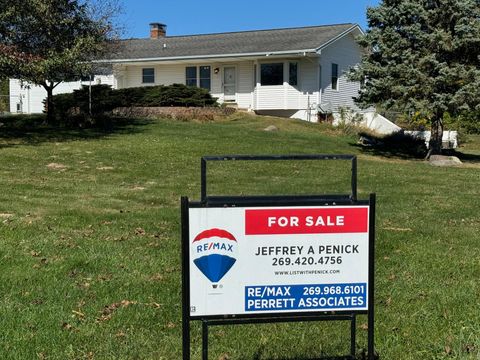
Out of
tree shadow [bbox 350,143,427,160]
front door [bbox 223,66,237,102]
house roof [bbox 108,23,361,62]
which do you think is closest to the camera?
tree shadow [bbox 350,143,427,160]

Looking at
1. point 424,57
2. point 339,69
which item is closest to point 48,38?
point 424,57

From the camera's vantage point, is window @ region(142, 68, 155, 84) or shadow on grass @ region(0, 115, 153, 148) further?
window @ region(142, 68, 155, 84)

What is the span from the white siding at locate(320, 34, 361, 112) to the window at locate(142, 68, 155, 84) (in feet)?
31.5

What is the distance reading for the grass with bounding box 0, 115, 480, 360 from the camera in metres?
4.05

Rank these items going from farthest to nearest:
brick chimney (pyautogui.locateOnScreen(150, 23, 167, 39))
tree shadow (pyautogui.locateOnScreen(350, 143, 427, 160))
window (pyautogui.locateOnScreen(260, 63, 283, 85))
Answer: brick chimney (pyautogui.locateOnScreen(150, 23, 167, 39)), window (pyautogui.locateOnScreen(260, 63, 283, 85)), tree shadow (pyautogui.locateOnScreen(350, 143, 427, 160))

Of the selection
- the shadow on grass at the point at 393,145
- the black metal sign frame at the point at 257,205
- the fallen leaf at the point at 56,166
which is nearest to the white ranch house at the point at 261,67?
the shadow on grass at the point at 393,145

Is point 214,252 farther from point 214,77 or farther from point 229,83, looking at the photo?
point 214,77

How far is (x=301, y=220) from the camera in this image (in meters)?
3.08

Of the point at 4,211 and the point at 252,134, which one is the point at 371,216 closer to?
the point at 4,211

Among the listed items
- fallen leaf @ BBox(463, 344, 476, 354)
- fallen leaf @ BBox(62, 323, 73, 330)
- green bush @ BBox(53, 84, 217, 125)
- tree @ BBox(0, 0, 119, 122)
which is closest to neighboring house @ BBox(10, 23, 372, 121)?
green bush @ BBox(53, 84, 217, 125)

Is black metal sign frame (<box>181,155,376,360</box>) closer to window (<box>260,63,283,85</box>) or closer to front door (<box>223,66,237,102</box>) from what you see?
window (<box>260,63,283,85</box>)

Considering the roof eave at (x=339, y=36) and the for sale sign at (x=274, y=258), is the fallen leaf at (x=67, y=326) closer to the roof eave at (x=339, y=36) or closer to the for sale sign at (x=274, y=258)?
the for sale sign at (x=274, y=258)

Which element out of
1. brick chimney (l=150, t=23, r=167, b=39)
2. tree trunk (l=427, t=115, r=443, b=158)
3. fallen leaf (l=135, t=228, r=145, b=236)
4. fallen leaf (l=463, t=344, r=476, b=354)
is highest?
brick chimney (l=150, t=23, r=167, b=39)

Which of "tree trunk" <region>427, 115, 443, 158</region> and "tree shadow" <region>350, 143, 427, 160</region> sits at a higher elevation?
"tree trunk" <region>427, 115, 443, 158</region>
